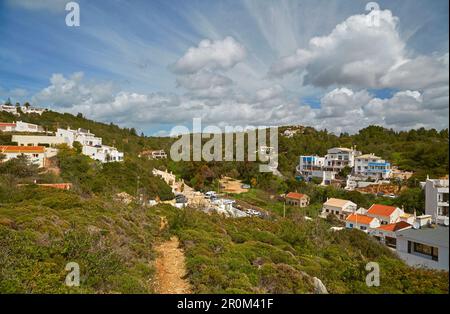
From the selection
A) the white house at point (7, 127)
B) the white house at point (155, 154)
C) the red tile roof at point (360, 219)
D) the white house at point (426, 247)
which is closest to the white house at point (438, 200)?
the white house at point (426, 247)

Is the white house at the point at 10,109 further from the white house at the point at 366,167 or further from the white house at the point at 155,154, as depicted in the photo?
the white house at the point at 366,167

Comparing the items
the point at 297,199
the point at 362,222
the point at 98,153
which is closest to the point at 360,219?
the point at 362,222

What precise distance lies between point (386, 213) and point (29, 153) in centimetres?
2386

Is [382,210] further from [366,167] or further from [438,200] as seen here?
[438,200]

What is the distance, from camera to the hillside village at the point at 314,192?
4.51 metres

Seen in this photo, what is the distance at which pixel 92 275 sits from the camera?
3.89m

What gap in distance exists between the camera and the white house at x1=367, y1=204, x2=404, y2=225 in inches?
674

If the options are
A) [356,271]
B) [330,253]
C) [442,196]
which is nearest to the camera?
[442,196]

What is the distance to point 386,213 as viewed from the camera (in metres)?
17.9

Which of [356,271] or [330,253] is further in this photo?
[330,253]
